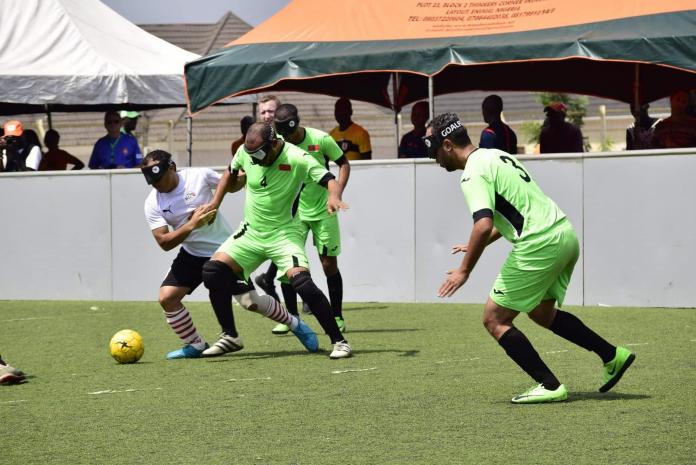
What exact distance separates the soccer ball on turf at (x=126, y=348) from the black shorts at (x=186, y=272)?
1.68 feet

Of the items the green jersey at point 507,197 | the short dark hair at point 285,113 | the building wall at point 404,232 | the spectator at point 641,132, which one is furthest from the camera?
the spectator at point 641,132

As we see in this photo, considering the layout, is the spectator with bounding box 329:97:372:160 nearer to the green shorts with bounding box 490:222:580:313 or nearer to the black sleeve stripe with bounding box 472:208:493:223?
the green shorts with bounding box 490:222:580:313

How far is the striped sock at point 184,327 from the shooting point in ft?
32.4

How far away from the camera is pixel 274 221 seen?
9719mm

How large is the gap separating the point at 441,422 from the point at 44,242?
9797 millimetres

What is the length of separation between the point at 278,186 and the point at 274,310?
3.14 feet

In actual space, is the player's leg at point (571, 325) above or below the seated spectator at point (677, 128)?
below

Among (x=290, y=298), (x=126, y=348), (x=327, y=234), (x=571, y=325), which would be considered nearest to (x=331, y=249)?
(x=327, y=234)

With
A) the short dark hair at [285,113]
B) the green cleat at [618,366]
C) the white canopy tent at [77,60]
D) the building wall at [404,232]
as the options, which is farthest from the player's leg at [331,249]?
the white canopy tent at [77,60]

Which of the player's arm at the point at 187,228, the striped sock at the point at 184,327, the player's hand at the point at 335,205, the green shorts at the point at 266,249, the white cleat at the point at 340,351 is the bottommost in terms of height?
the white cleat at the point at 340,351

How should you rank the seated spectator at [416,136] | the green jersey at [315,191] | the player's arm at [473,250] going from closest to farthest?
the player's arm at [473,250] → the green jersey at [315,191] → the seated spectator at [416,136]

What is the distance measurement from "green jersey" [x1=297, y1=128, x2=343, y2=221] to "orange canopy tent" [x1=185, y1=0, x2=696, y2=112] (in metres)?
3.32

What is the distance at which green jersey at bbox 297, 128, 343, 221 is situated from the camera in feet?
37.2

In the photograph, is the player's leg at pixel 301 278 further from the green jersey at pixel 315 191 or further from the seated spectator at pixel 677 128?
the seated spectator at pixel 677 128
